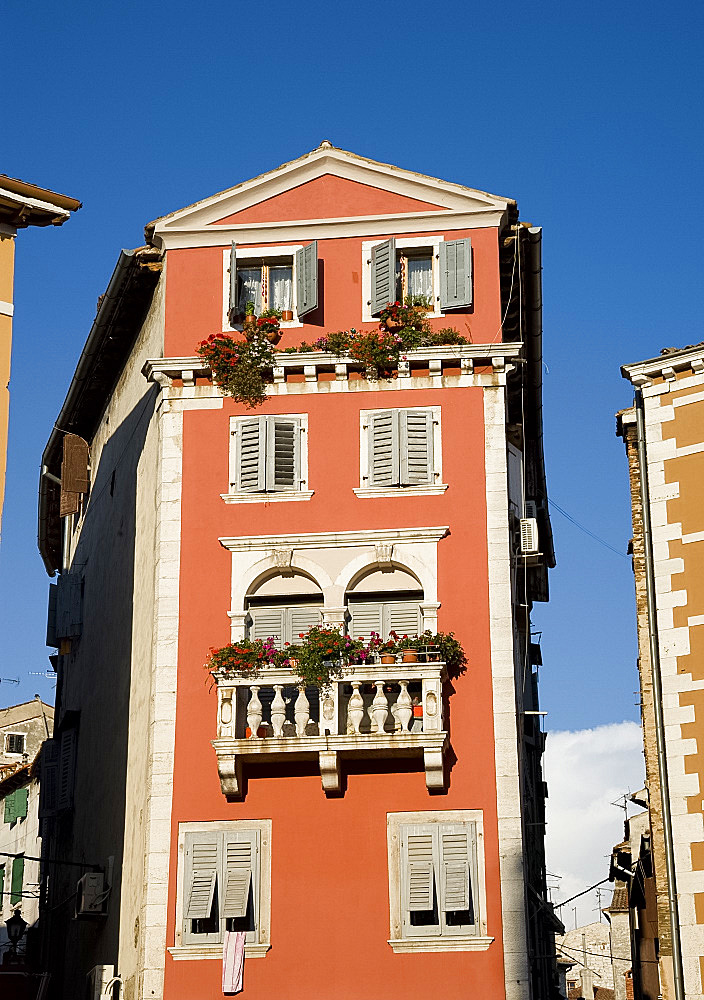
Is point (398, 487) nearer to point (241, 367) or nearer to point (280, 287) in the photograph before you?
point (241, 367)

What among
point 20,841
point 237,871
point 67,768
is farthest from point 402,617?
point 20,841

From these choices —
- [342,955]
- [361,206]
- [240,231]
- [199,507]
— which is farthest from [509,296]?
[342,955]

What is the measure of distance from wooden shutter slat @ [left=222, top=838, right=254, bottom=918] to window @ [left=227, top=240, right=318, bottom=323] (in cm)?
1001

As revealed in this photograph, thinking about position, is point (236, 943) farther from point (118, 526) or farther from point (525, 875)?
point (118, 526)

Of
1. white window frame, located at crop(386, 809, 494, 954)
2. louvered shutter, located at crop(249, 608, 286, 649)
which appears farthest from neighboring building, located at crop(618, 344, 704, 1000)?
louvered shutter, located at crop(249, 608, 286, 649)

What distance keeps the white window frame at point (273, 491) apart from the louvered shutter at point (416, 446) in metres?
1.80

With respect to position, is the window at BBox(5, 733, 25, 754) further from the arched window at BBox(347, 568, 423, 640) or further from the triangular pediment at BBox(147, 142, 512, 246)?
the arched window at BBox(347, 568, 423, 640)

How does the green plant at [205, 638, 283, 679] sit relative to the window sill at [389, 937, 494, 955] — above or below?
above

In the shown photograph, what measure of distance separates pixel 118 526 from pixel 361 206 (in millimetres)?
9400

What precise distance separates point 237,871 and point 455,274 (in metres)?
11.8

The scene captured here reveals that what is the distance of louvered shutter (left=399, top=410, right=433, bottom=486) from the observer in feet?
92.8

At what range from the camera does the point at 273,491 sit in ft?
93.8

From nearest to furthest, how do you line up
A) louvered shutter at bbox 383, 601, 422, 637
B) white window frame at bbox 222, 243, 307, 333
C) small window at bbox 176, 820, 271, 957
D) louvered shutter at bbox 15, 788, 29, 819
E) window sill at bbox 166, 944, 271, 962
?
window sill at bbox 166, 944, 271, 962
small window at bbox 176, 820, 271, 957
louvered shutter at bbox 383, 601, 422, 637
white window frame at bbox 222, 243, 307, 333
louvered shutter at bbox 15, 788, 29, 819

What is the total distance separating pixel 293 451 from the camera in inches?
1134
